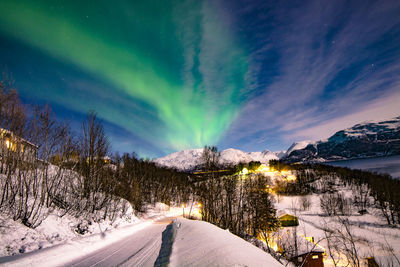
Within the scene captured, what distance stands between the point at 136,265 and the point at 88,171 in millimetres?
12246

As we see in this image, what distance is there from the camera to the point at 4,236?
716 centimetres

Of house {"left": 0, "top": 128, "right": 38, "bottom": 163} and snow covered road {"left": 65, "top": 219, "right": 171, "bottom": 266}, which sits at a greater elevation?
house {"left": 0, "top": 128, "right": 38, "bottom": 163}

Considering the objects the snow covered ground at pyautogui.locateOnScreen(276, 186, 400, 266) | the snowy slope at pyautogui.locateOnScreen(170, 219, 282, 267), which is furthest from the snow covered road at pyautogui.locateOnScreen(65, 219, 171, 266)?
the snow covered ground at pyautogui.locateOnScreen(276, 186, 400, 266)

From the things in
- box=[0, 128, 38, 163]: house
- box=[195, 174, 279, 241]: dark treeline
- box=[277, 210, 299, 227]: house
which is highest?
box=[0, 128, 38, 163]: house

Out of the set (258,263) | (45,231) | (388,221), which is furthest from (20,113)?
(388,221)

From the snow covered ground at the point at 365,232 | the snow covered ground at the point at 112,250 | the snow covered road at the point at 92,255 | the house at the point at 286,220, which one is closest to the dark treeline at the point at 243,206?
the snow covered ground at the point at 365,232

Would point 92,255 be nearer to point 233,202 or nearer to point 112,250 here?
point 112,250

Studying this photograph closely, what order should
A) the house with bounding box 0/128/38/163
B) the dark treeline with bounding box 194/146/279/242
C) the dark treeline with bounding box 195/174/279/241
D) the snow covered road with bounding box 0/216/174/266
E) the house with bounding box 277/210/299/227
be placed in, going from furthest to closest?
the house with bounding box 277/210/299/227, the dark treeline with bounding box 194/146/279/242, the dark treeline with bounding box 195/174/279/241, the house with bounding box 0/128/38/163, the snow covered road with bounding box 0/216/174/266

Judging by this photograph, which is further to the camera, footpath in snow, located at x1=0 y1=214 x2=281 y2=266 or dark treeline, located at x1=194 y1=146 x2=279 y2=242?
dark treeline, located at x1=194 y1=146 x2=279 y2=242

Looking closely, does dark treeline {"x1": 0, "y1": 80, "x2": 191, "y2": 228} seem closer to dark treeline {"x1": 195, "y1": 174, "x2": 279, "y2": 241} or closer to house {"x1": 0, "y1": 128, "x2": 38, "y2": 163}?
house {"x1": 0, "y1": 128, "x2": 38, "y2": 163}

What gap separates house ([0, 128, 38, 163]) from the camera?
8.75 meters

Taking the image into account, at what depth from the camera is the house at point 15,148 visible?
28.7ft

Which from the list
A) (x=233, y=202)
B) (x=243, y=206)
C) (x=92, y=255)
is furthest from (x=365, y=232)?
(x=92, y=255)

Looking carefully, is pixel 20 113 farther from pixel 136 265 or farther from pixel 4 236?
pixel 136 265
